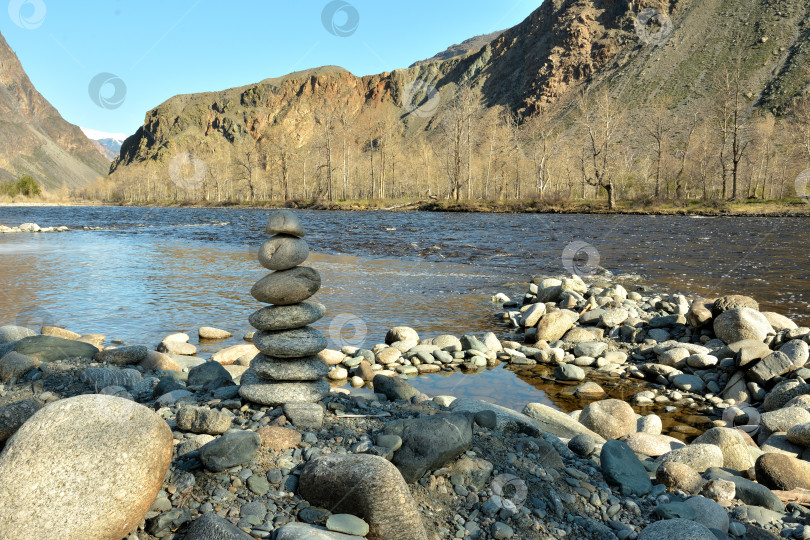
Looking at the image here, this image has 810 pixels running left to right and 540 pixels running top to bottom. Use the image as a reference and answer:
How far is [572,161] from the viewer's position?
4589 inches

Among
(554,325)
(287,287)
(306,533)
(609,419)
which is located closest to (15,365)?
(287,287)

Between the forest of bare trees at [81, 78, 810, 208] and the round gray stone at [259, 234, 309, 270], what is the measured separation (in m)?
60.8

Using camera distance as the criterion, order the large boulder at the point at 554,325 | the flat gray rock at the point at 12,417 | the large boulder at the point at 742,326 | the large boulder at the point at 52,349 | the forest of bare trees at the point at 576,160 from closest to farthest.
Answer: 1. the flat gray rock at the point at 12,417
2. the large boulder at the point at 52,349
3. the large boulder at the point at 742,326
4. the large boulder at the point at 554,325
5. the forest of bare trees at the point at 576,160

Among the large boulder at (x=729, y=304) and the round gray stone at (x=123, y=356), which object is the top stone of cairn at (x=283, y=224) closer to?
the round gray stone at (x=123, y=356)

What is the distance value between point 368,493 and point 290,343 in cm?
253

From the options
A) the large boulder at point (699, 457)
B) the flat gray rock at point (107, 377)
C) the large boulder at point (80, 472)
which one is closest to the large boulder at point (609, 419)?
the large boulder at point (699, 457)

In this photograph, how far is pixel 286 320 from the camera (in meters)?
5.92

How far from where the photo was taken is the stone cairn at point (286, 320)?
19.1 ft

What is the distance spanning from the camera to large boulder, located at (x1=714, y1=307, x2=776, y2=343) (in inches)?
364

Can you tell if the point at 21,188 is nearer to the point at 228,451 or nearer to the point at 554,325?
the point at 554,325

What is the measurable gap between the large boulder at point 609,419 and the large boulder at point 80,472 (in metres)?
5.28

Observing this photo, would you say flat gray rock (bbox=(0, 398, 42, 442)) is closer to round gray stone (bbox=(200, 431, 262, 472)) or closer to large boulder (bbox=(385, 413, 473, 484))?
round gray stone (bbox=(200, 431, 262, 472))

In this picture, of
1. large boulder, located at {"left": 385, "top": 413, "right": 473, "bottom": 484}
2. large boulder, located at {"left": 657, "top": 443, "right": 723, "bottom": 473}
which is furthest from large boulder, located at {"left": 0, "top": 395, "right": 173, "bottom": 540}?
large boulder, located at {"left": 657, "top": 443, "right": 723, "bottom": 473}

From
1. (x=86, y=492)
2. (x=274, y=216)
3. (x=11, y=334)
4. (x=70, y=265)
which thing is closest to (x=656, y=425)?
(x=274, y=216)
